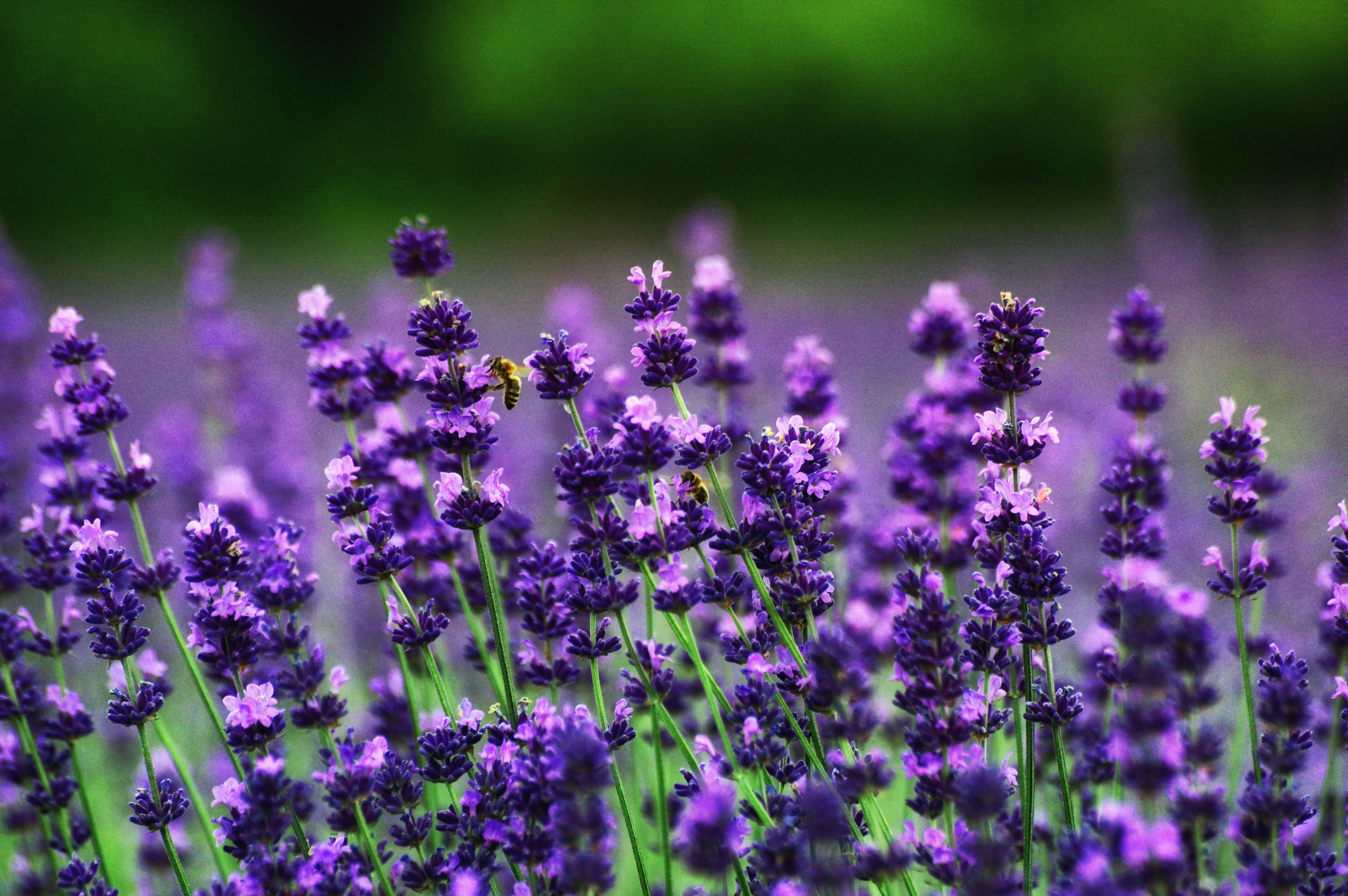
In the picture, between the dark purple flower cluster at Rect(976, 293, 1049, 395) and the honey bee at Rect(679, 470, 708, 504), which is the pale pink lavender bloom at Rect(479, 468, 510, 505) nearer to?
the honey bee at Rect(679, 470, 708, 504)

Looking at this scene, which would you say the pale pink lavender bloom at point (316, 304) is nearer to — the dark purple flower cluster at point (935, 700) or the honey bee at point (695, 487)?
the honey bee at point (695, 487)

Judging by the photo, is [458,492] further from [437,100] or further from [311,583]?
[437,100]

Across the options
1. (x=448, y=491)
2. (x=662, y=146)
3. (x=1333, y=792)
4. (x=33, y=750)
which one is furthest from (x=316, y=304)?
(x=662, y=146)

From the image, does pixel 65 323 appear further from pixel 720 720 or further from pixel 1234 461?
pixel 1234 461

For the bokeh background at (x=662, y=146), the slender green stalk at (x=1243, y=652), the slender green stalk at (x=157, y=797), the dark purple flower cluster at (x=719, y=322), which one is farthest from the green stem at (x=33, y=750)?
the bokeh background at (x=662, y=146)

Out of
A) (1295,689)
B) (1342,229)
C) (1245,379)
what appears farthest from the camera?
(1342,229)

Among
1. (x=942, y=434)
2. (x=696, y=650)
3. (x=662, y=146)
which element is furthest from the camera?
(x=662, y=146)

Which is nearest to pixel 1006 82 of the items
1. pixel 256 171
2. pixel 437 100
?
pixel 437 100
